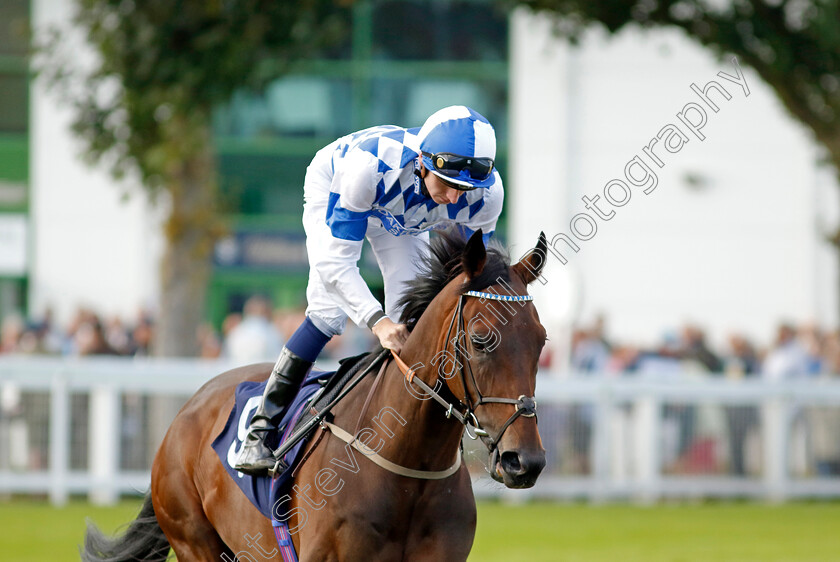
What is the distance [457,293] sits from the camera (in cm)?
346

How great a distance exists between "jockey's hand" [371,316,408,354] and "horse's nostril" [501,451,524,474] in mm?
681

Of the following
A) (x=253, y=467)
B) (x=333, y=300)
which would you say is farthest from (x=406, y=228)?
(x=253, y=467)

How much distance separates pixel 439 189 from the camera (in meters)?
3.73

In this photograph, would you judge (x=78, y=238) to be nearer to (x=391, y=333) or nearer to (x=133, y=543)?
(x=133, y=543)

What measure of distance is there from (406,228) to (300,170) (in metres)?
16.1

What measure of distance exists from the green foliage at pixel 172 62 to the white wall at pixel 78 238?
8024mm

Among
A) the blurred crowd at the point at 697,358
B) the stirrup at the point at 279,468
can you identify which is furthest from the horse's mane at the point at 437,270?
the blurred crowd at the point at 697,358

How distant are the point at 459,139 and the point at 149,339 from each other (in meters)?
9.93

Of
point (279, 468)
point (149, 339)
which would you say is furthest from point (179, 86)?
point (279, 468)

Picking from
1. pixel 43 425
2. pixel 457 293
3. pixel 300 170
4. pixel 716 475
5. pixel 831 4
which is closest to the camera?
pixel 457 293

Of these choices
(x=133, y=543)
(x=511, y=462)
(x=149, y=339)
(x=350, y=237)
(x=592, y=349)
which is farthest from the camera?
(x=149, y=339)

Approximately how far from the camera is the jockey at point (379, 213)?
368cm

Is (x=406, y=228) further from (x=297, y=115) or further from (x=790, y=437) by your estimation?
(x=297, y=115)

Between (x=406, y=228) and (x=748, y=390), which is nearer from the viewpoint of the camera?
(x=406, y=228)
